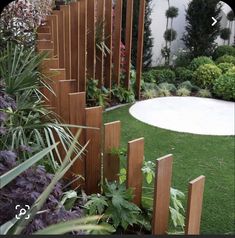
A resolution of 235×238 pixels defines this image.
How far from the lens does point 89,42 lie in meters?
3.92

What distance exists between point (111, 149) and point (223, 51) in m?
5.89

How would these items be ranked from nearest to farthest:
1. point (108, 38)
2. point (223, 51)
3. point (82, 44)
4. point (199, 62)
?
point (82, 44) → point (108, 38) → point (199, 62) → point (223, 51)

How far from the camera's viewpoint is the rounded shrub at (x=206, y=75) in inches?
224

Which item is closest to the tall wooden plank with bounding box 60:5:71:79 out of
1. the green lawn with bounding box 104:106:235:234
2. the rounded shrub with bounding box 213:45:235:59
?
the green lawn with bounding box 104:106:235:234

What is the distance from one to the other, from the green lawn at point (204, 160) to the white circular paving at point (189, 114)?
0.61 feet

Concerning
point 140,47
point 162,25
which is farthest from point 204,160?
point 162,25

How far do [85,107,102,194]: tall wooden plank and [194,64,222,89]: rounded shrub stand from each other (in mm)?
4289

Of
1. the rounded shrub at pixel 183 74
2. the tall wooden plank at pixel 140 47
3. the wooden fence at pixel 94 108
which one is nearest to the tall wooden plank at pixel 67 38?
the wooden fence at pixel 94 108

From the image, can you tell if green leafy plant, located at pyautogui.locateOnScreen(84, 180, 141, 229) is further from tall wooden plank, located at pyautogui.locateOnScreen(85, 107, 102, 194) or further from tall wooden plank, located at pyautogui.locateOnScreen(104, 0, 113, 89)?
tall wooden plank, located at pyautogui.locateOnScreen(104, 0, 113, 89)

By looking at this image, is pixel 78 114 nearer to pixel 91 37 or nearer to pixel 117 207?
pixel 117 207

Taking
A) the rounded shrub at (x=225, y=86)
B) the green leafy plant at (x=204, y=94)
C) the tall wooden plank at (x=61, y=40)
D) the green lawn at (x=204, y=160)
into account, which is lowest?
the green lawn at (x=204, y=160)

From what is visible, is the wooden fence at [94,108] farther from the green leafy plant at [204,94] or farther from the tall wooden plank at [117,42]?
the green leafy plant at [204,94]

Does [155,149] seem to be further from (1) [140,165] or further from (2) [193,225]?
(2) [193,225]

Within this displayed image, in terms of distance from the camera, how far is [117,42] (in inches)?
172
